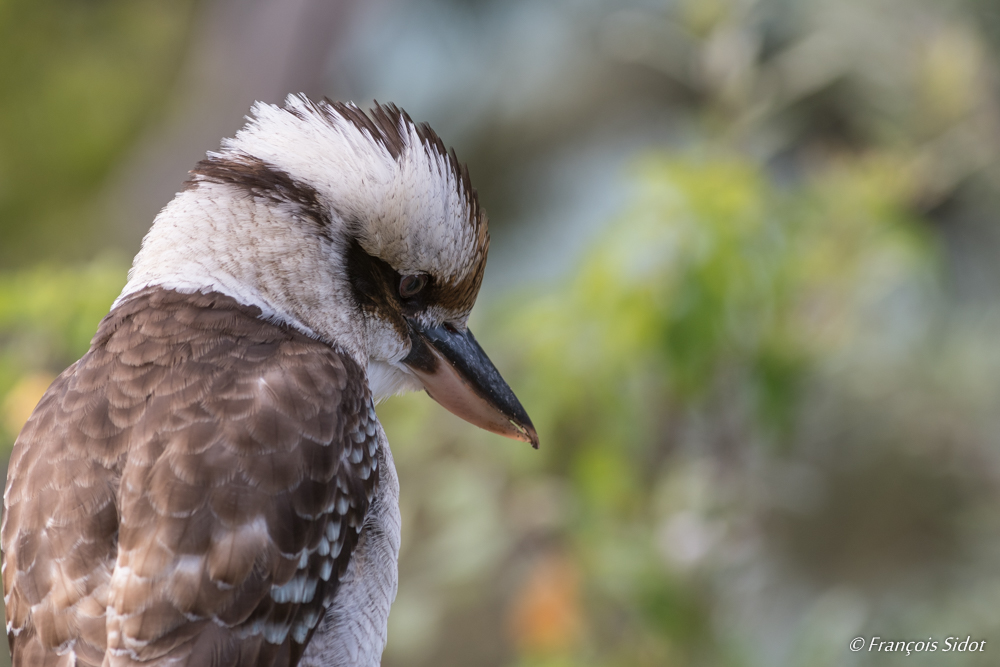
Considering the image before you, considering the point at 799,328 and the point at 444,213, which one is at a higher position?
the point at 799,328

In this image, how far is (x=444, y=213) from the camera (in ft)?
5.13

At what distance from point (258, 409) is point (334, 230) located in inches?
13.2

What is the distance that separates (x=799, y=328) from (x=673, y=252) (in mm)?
494

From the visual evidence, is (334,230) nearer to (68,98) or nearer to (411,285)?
(411,285)

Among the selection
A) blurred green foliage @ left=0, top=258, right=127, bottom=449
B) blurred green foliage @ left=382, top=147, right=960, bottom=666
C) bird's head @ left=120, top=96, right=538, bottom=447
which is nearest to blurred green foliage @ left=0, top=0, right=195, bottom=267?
blurred green foliage @ left=0, top=258, right=127, bottom=449

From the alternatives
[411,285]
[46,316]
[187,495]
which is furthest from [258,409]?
[46,316]

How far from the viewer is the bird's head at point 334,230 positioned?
1453 millimetres

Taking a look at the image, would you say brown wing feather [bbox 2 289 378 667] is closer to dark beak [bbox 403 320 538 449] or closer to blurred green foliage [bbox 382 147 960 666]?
dark beak [bbox 403 320 538 449]

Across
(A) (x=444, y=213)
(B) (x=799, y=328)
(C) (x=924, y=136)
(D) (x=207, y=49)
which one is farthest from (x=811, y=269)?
(D) (x=207, y=49)

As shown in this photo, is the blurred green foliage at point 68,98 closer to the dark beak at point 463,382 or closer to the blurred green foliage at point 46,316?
the blurred green foliage at point 46,316

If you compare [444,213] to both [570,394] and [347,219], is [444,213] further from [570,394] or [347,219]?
[570,394]

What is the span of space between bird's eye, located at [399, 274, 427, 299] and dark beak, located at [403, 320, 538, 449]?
2.8 inches

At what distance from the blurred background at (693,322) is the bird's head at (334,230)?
687mm

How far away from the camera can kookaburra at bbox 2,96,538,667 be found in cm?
121
